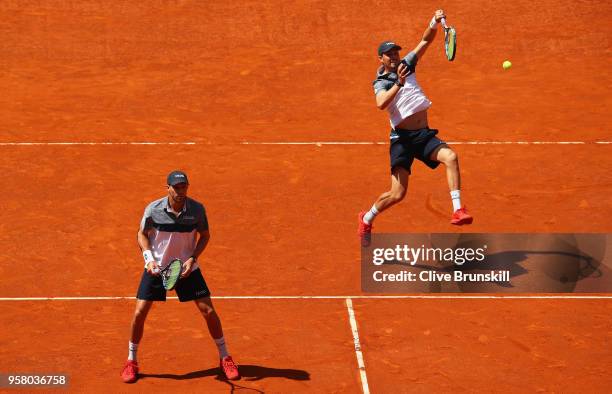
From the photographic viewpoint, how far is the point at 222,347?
445 inches

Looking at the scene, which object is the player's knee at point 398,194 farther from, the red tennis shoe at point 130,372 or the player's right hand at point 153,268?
the red tennis shoe at point 130,372

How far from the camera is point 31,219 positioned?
15.3m

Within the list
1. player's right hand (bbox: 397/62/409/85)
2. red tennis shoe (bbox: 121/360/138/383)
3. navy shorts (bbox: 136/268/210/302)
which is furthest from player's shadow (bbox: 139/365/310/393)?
player's right hand (bbox: 397/62/409/85)

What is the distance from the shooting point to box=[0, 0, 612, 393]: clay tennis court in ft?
39.0

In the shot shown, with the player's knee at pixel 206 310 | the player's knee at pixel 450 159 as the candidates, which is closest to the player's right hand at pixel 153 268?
the player's knee at pixel 206 310

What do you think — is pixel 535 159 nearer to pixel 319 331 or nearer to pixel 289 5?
pixel 319 331

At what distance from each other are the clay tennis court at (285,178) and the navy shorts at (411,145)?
1493 millimetres

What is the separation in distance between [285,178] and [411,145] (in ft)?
12.0

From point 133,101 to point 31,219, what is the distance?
5137 mm

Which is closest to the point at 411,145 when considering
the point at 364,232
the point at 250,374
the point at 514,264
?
the point at 364,232

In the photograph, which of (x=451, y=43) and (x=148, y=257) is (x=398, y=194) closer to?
(x=451, y=43)

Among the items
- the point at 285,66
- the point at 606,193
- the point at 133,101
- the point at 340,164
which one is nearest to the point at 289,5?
the point at 285,66

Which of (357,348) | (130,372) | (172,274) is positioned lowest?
(130,372)

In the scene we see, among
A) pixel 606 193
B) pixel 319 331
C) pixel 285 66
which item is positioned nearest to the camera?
pixel 319 331
